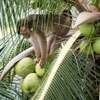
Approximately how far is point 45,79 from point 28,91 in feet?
0.79

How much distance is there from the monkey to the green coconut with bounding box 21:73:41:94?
0.35ft

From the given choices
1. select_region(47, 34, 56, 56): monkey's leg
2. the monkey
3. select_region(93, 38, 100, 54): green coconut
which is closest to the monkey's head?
the monkey

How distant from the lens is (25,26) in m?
2.53

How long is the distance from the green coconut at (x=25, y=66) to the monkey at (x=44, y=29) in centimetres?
8

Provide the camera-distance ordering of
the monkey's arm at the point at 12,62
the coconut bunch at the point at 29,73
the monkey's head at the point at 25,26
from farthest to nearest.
Result: the monkey's arm at the point at 12,62 < the coconut bunch at the point at 29,73 < the monkey's head at the point at 25,26

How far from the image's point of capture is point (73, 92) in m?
2.38

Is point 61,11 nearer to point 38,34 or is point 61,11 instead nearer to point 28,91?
point 38,34

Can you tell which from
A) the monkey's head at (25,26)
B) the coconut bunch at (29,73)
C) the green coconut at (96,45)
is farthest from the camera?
the coconut bunch at (29,73)

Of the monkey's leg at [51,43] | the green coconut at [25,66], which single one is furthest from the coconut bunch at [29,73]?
the monkey's leg at [51,43]

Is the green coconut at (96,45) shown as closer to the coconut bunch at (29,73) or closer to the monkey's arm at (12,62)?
the coconut bunch at (29,73)

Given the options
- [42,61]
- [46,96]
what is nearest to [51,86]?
[46,96]

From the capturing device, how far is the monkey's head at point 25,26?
2461 mm

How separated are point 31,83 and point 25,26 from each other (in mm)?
367

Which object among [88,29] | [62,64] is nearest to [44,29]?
[62,64]
